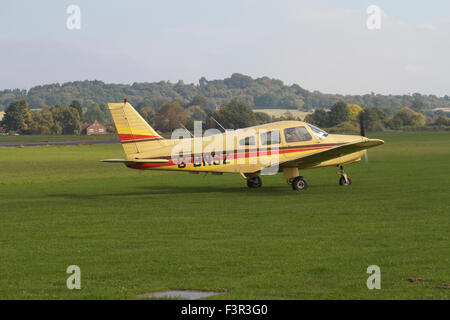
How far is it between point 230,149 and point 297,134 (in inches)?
108

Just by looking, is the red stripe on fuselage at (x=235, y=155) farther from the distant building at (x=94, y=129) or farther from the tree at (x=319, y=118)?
the distant building at (x=94, y=129)

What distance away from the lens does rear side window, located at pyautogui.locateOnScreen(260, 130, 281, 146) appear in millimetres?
23766

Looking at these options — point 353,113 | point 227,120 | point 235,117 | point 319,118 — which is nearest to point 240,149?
point 227,120

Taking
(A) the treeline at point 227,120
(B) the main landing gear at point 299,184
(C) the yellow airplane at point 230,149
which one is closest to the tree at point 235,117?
(A) the treeline at point 227,120

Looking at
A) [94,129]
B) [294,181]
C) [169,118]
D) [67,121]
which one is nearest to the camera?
[294,181]

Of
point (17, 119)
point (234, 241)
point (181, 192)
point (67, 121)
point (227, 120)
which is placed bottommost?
point (234, 241)

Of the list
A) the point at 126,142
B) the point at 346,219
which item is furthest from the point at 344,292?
the point at 126,142

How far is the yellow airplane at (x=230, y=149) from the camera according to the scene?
23.0 meters

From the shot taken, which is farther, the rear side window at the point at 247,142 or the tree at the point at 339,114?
the tree at the point at 339,114

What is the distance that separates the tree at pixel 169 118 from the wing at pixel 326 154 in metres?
73.4

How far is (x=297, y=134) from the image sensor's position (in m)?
24.4

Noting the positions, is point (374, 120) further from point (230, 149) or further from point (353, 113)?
point (230, 149)

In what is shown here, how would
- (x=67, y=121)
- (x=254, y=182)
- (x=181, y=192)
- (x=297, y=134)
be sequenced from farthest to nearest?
(x=67, y=121) < (x=254, y=182) < (x=181, y=192) < (x=297, y=134)

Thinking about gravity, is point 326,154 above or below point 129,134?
below
